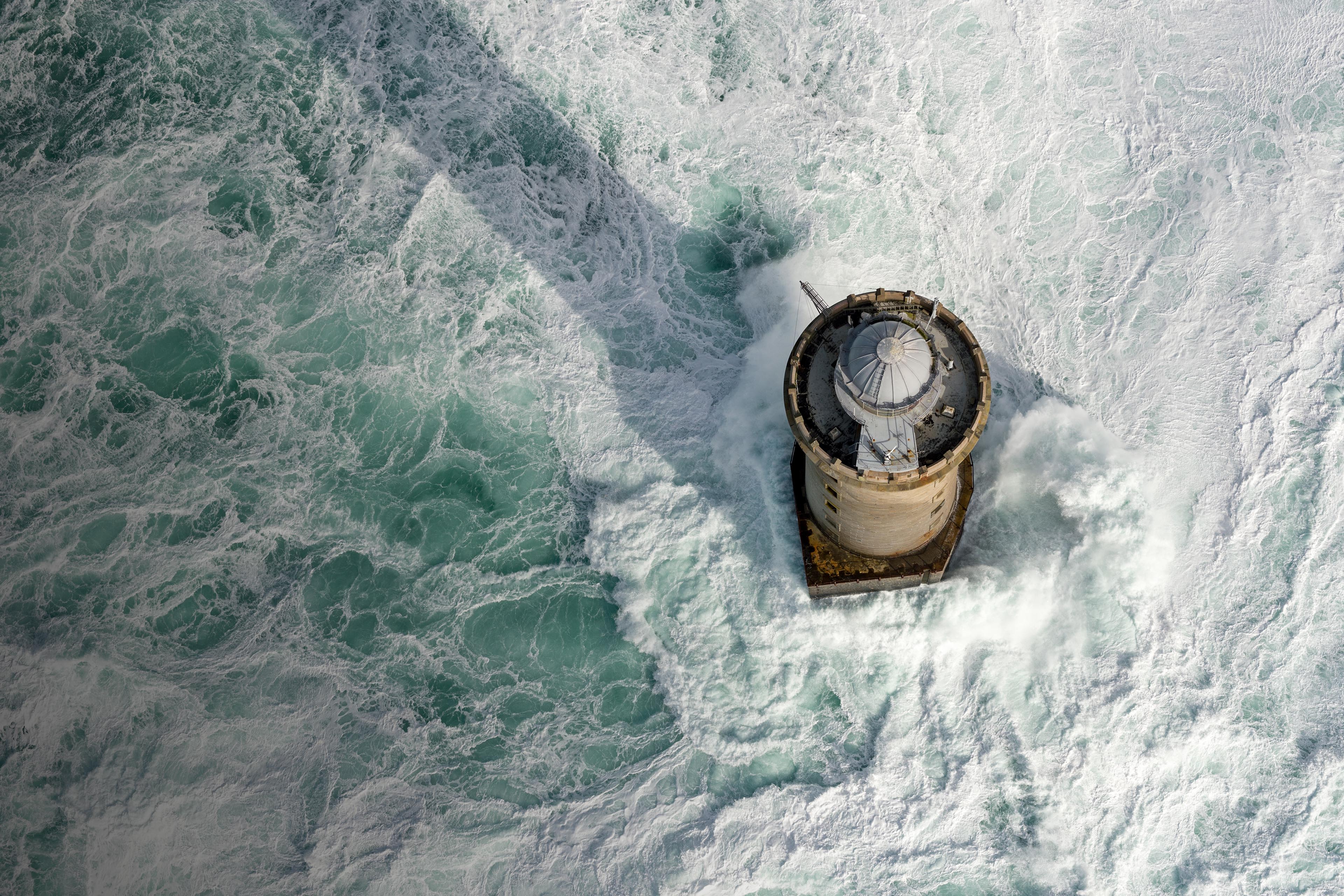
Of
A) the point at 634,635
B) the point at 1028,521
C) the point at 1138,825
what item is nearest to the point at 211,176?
the point at 634,635

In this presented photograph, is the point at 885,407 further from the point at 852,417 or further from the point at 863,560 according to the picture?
the point at 863,560

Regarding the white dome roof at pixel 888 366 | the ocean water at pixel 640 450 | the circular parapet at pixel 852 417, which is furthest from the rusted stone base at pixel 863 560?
the white dome roof at pixel 888 366

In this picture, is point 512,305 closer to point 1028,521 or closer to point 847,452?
point 847,452

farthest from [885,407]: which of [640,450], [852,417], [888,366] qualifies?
[640,450]

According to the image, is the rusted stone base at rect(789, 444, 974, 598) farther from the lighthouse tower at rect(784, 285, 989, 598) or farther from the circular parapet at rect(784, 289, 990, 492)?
the circular parapet at rect(784, 289, 990, 492)

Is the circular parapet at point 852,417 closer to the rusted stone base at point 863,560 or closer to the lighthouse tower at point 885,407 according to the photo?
the lighthouse tower at point 885,407

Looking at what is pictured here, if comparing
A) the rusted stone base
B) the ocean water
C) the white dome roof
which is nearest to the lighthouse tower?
the white dome roof

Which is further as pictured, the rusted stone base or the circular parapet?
the rusted stone base
